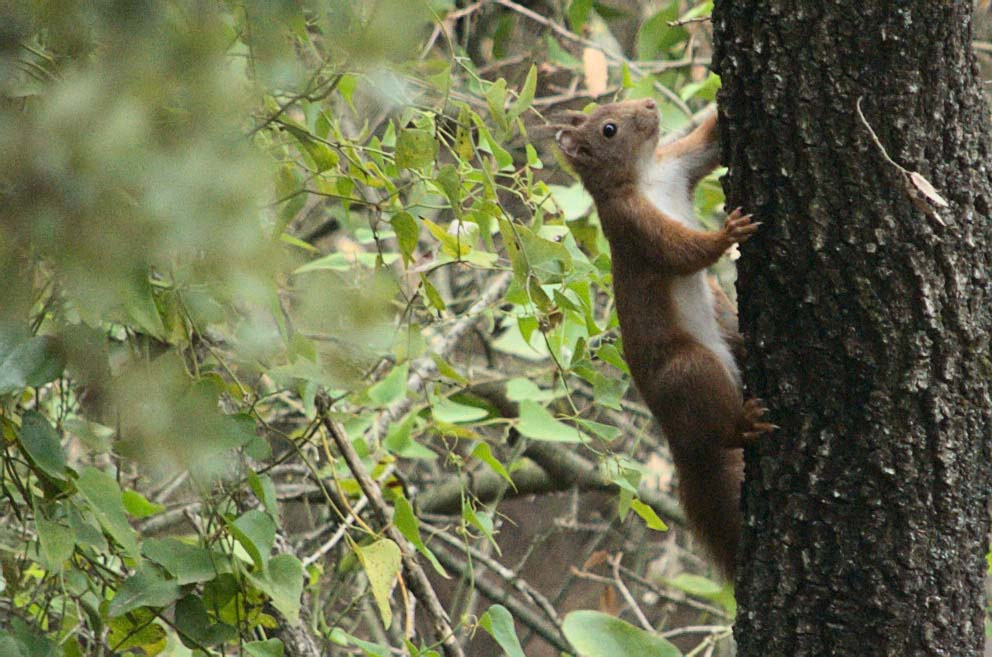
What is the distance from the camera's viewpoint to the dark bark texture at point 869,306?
184cm

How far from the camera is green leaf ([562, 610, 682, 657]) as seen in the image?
2.32 meters

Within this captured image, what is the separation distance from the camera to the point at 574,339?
2.61 metres

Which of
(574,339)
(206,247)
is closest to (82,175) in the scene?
(206,247)

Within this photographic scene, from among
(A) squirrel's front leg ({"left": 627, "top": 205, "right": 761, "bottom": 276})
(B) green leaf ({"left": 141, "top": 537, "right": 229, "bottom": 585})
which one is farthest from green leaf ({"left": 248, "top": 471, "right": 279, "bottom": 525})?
(A) squirrel's front leg ({"left": 627, "top": 205, "right": 761, "bottom": 276})

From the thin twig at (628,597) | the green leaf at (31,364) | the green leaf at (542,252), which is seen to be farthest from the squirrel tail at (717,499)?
the green leaf at (31,364)

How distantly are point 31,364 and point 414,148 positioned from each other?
0.75 metres

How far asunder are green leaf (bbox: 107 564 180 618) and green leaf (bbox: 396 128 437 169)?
0.84m

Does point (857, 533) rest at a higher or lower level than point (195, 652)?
higher

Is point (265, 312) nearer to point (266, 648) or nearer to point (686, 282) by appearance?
point (266, 648)

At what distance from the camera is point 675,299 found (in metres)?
2.90

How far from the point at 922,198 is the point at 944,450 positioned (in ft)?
1.41

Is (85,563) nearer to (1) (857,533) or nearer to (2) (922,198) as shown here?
(1) (857,533)

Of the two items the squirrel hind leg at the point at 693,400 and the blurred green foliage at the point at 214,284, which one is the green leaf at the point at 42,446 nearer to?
the blurred green foliage at the point at 214,284

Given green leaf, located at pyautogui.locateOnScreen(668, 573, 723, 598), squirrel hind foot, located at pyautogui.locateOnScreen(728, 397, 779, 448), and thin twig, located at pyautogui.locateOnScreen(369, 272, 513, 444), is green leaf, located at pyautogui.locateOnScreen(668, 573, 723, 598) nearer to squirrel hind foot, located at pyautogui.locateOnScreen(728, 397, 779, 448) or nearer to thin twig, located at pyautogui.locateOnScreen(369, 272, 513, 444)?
thin twig, located at pyautogui.locateOnScreen(369, 272, 513, 444)
